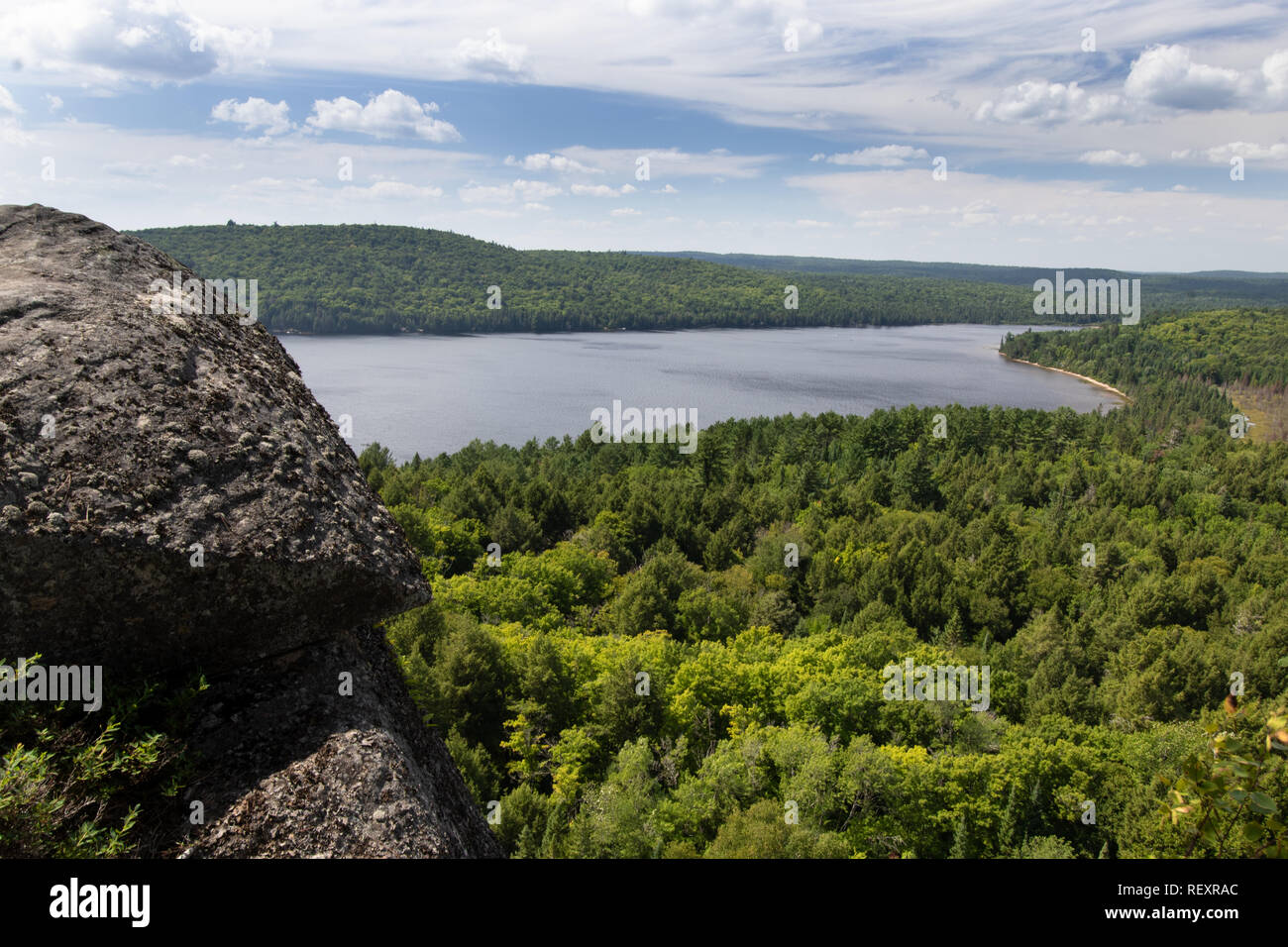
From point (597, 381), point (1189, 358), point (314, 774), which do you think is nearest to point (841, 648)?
point (314, 774)

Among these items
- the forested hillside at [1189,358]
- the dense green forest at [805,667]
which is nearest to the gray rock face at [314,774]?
the dense green forest at [805,667]

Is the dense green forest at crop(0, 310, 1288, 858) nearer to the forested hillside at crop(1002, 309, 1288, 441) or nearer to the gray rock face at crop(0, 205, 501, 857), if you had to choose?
the gray rock face at crop(0, 205, 501, 857)

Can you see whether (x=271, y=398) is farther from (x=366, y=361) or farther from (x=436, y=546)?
(x=366, y=361)

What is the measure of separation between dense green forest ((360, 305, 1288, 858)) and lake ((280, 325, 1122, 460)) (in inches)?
756

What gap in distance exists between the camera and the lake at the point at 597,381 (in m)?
91.9

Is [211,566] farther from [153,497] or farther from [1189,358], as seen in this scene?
[1189,358]

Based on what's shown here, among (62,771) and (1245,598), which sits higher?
(62,771)

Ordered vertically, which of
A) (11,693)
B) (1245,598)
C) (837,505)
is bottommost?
(1245,598)

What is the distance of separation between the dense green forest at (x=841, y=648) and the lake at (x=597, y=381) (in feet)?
63.0

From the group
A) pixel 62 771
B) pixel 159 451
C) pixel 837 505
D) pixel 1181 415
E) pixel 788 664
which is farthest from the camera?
pixel 1181 415

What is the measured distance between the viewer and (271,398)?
577 centimetres

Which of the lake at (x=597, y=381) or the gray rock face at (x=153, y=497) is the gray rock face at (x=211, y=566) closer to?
the gray rock face at (x=153, y=497)

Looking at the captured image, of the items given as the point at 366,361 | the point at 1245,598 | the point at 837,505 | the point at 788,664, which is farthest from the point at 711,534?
the point at 366,361
